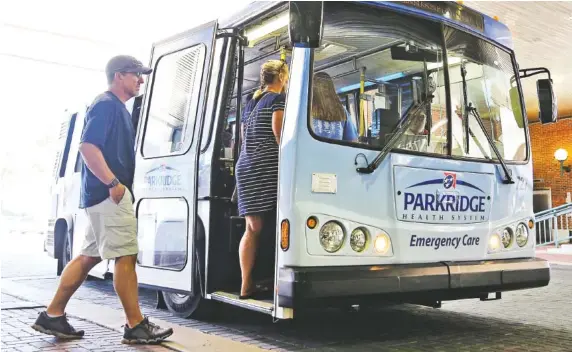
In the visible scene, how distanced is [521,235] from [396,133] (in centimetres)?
159

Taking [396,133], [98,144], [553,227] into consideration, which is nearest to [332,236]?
[396,133]

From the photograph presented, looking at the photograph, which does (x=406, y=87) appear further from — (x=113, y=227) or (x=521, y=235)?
(x=113, y=227)

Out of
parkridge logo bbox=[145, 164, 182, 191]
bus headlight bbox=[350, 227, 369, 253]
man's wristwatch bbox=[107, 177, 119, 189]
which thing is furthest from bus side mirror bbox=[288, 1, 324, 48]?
parkridge logo bbox=[145, 164, 182, 191]

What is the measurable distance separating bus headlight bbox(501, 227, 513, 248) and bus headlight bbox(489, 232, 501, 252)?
0.21ft

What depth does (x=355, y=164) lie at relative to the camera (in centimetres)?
416

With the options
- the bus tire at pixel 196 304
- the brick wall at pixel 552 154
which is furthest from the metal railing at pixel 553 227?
the bus tire at pixel 196 304

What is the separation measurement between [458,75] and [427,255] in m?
1.54

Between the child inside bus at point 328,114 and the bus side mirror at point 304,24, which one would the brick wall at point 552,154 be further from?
the bus side mirror at point 304,24

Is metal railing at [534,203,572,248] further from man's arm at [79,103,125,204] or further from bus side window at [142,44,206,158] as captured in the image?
man's arm at [79,103,125,204]

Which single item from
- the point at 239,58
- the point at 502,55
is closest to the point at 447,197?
the point at 502,55

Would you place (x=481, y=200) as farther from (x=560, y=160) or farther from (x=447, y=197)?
(x=560, y=160)

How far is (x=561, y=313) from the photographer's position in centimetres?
615

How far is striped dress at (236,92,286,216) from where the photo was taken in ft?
14.6

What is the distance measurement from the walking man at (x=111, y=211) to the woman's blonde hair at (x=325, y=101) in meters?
1.35
